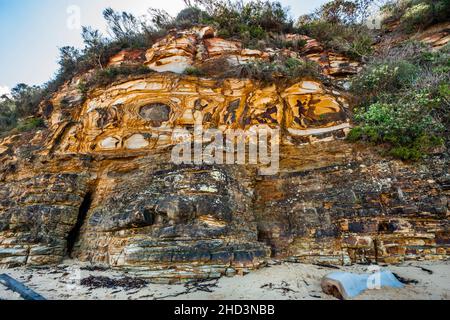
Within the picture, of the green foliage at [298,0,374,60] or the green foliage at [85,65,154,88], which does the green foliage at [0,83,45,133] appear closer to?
the green foliage at [85,65,154,88]

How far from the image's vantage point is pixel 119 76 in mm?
8922

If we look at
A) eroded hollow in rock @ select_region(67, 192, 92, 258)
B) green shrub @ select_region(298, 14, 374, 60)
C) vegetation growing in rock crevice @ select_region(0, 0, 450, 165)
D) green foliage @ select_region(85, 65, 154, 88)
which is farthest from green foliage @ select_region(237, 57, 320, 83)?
eroded hollow in rock @ select_region(67, 192, 92, 258)

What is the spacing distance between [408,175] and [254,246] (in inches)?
173

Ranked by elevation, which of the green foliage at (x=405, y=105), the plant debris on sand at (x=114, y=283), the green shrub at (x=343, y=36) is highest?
the green shrub at (x=343, y=36)

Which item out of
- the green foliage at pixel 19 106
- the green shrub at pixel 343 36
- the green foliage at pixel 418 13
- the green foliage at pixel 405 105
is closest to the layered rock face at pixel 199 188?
the green foliage at pixel 405 105

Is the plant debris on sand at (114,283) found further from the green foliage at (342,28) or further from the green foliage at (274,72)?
the green foliage at (342,28)

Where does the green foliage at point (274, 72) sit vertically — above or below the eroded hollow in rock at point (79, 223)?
above

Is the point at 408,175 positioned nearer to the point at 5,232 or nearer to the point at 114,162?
the point at 114,162

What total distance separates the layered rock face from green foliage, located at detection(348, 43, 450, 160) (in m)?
0.53

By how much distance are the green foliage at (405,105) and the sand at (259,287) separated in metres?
3.25

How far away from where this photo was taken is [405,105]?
7461mm

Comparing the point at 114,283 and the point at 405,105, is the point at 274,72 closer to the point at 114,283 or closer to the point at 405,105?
the point at 405,105

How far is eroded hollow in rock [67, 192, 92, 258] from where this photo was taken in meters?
7.23

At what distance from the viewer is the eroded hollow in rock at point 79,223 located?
723 cm
